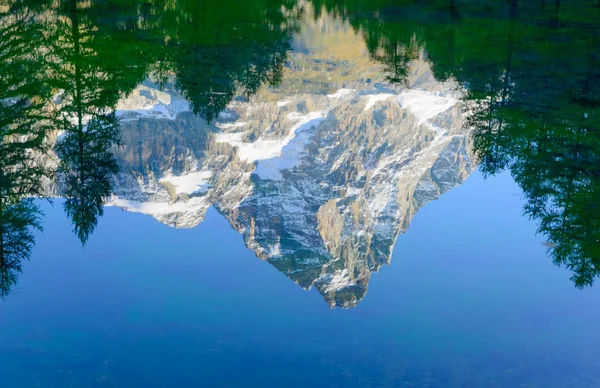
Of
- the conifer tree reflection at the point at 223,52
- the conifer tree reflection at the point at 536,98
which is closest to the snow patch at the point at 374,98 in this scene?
the conifer tree reflection at the point at 536,98

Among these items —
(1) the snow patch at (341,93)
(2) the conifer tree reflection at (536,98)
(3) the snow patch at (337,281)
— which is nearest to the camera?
(3) the snow patch at (337,281)

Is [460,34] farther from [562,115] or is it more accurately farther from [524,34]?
[562,115]

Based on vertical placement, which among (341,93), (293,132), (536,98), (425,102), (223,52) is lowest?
(293,132)

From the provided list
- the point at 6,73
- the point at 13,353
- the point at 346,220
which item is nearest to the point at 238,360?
the point at 13,353

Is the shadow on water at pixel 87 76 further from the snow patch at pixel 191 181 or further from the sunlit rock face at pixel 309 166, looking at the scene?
the snow patch at pixel 191 181

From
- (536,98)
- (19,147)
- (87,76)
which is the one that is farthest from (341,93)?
(19,147)

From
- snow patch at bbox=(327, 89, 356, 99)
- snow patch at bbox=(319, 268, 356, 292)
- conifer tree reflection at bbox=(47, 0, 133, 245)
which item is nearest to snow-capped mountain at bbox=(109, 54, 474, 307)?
snow patch at bbox=(319, 268, 356, 292)

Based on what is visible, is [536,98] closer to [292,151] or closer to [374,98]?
[374,98]

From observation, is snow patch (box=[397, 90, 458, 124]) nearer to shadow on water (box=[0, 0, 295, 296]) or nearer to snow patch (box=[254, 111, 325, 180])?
snow patch (box=[254, 111, 325, 180])
